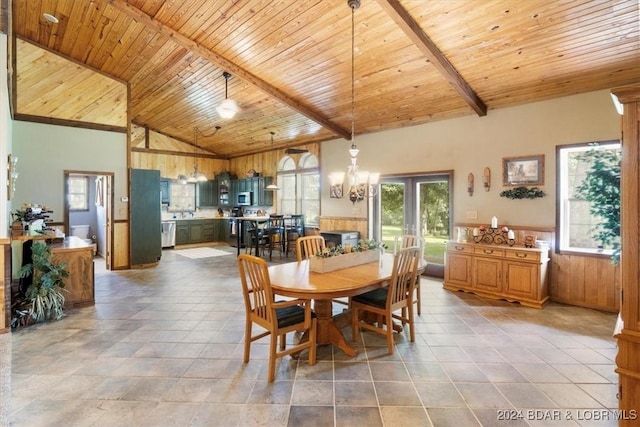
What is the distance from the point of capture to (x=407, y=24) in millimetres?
3406

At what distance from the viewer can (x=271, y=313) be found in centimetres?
249

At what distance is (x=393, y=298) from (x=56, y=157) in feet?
20.9

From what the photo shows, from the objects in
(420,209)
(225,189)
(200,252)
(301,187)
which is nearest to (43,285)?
(200,252)

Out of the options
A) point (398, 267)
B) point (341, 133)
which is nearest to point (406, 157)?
point (341, 133)

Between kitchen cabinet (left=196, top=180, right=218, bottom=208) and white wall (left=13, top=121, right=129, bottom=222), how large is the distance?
3.51 m

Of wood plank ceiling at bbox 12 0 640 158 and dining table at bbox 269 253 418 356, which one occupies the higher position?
wood plank ceiling at bbox 12 0 640 158

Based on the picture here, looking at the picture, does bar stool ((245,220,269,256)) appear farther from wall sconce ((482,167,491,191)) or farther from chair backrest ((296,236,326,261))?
wall sconce ((482,167,491,191))

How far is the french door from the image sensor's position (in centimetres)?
571

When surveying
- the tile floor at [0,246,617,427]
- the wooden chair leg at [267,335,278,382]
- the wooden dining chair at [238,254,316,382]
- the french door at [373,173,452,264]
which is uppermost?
the french door at [373,173,452,264]

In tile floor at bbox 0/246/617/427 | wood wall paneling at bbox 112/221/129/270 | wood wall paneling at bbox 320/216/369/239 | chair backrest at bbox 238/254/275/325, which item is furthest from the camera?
wood wall paneling at bbox 320/216/369/239

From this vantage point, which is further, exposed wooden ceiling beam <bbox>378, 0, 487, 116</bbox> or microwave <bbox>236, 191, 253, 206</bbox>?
microwave <bbox>236, 191, 253, 206</bbox>

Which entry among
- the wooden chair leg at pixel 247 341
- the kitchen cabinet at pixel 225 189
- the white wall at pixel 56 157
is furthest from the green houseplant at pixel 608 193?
the kitchen cabinet at pixel 225 189

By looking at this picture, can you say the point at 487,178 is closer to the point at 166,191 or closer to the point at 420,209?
the point at 420,209

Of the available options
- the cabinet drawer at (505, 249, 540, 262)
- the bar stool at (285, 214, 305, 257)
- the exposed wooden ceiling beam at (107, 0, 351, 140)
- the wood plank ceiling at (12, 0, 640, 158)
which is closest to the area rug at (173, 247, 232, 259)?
the bar stool at (285, 214, 305, 257)
